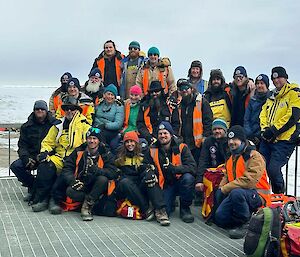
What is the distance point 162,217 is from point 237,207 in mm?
889

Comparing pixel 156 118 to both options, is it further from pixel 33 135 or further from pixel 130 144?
pixel 33 135

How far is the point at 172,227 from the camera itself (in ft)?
16.6

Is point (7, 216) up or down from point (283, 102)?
down

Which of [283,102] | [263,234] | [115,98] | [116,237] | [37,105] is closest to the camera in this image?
[263,234]

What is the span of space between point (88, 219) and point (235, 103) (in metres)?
2.59

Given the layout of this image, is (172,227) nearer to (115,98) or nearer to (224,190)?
(224,190)

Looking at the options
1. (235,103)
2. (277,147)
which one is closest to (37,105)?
(235,103)

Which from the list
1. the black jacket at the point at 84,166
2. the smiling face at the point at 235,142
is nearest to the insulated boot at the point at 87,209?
the black jacket at the point at 84,166

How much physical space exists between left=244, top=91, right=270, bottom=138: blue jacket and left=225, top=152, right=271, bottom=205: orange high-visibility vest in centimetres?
117

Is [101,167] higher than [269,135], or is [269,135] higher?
[269,135]

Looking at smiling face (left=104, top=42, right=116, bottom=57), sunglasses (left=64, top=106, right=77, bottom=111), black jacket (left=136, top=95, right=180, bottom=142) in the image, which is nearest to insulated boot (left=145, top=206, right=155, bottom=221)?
black jacket (left=136, top=95, right=180, bottom=142)

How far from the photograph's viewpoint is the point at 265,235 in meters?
3.83

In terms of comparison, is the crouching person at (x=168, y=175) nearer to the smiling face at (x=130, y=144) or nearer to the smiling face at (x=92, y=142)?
the smiling face at (x=130, y=144)

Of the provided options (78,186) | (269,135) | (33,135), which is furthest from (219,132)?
(33,135)
